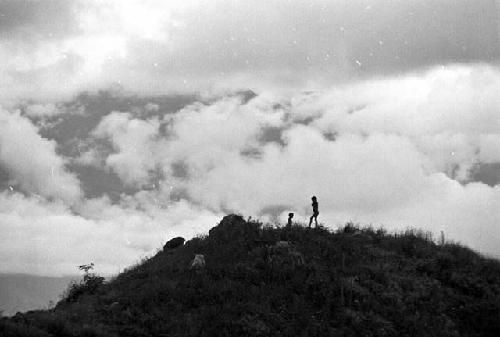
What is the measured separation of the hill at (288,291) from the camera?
71.2 ft

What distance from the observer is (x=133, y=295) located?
24.8m

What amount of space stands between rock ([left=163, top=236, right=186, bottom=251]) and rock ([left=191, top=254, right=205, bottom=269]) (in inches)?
267

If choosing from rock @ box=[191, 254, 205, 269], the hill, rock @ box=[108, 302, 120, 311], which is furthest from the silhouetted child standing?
rock @ box=[108, 302, 120, 311]

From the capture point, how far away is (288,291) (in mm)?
25109

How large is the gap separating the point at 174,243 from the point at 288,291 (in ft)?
39.0

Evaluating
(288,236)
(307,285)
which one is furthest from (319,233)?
(307,285)

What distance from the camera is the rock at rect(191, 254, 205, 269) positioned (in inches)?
1079

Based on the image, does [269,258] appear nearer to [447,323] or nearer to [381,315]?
[381,315]

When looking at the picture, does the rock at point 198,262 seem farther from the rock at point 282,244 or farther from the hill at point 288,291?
the rock at point 282,244

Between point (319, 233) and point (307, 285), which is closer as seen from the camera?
point (307, 285)

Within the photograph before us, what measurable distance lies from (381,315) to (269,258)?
655 centimetres

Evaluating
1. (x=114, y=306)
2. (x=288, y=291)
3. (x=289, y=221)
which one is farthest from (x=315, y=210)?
(x=114, y=306)

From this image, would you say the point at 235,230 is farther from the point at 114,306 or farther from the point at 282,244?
the point at 114,306

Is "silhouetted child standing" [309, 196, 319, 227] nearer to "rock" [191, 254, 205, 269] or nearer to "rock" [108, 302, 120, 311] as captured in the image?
"rock" [191, 254, 205, 269]
